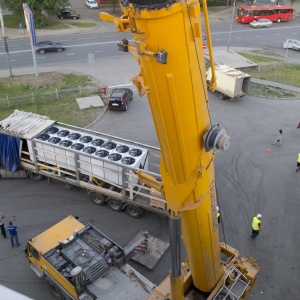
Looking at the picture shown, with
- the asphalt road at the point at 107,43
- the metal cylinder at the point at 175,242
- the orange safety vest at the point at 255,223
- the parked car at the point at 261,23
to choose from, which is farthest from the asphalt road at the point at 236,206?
the parked car at the point at 261,23

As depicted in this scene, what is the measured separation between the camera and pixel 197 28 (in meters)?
5.74

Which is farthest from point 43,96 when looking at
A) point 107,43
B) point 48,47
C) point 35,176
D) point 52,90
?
point 107,43

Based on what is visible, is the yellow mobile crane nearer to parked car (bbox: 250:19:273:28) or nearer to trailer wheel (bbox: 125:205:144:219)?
trailer wheel (bbox: 125:205:144:219)

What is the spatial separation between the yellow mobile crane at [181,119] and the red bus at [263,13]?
131 feet

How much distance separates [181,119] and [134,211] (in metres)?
9.59

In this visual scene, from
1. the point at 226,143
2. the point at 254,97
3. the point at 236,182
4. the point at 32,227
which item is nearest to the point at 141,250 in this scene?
the point at 32,227

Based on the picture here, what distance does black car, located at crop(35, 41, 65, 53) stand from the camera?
1326 inches

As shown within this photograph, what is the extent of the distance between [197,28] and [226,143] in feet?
6.66

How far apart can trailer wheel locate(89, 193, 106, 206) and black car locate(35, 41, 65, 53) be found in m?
22.0

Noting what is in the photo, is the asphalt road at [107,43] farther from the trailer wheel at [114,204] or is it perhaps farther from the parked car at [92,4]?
the trailer wheel at [114,204]

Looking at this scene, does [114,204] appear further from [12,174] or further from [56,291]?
[12,174]

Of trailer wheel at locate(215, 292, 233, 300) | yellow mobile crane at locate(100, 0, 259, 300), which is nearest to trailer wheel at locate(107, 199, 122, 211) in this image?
yellow mobile crane at locate(100, 0, 259, 300)

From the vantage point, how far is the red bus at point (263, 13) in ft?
141

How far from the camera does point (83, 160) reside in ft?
50.3
